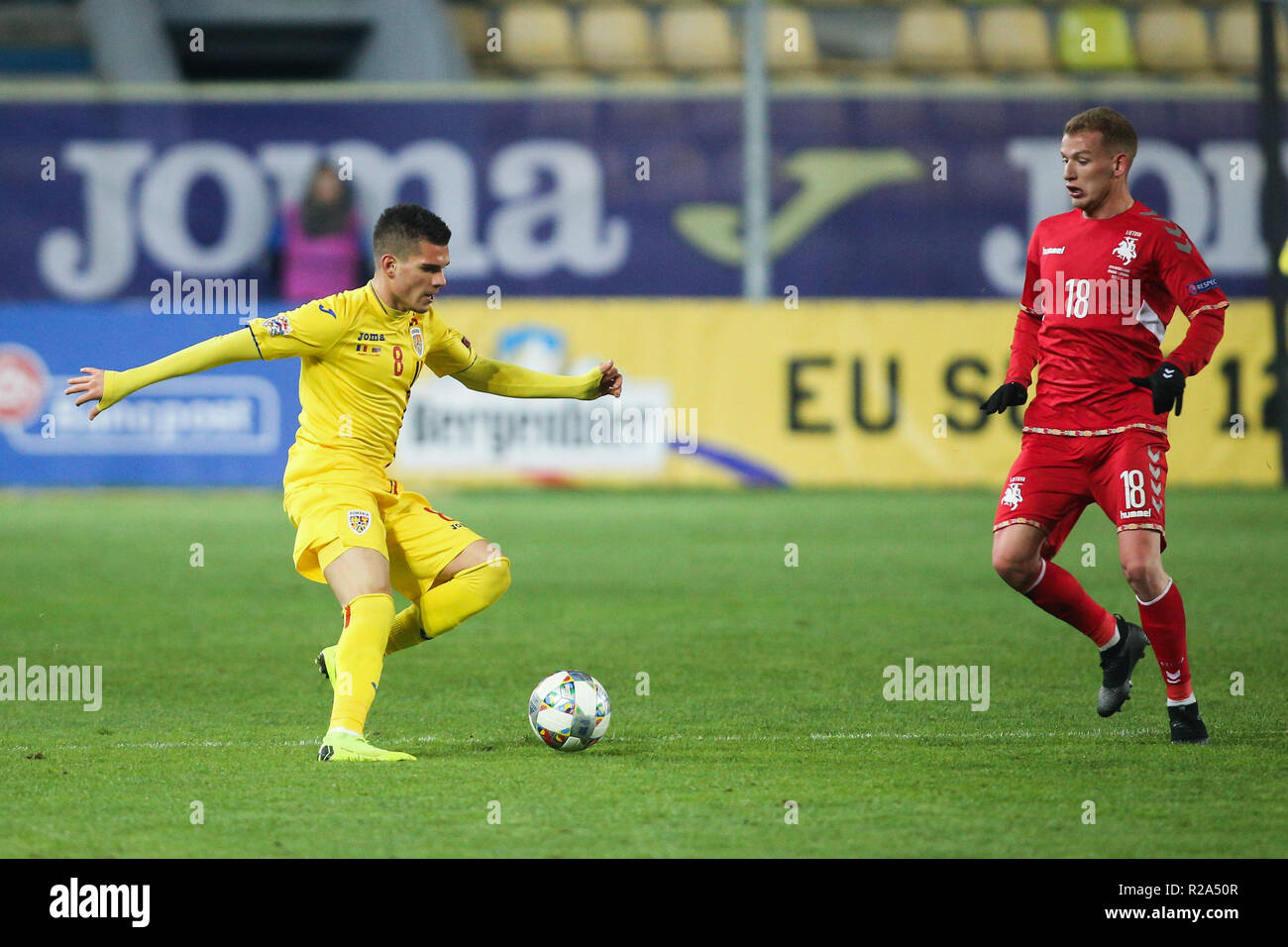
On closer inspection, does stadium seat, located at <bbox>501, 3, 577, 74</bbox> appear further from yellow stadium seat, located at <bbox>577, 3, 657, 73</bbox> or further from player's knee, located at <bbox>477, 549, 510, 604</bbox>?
player's knee, located at <bbox>477, 549, 510, 604</bbox>

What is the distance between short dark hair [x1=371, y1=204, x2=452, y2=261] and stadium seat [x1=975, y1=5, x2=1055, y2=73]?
18.8m

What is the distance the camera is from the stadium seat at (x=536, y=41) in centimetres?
2411

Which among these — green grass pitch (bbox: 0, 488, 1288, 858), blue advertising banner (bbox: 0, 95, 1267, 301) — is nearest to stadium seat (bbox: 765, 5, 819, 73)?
A: blue advertising banner (bbox: 0, 95, 1267, 301)

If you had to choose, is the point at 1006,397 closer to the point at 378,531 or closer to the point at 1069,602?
the point at 1069,602

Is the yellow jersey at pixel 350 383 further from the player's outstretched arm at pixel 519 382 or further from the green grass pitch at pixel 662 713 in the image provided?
the green grass pitch at pixel 662 713

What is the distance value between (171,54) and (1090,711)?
60.7ft

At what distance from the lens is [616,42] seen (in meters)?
24.2

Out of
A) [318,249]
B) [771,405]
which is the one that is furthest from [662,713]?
[318,249]

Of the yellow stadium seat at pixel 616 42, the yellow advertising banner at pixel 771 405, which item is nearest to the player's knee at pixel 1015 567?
the yellow advertising banner at pixel 771 405

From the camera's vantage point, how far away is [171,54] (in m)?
22.7

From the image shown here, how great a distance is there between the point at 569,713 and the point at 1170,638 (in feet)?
6.48

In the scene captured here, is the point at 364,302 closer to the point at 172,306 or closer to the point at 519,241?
the point at 172,306

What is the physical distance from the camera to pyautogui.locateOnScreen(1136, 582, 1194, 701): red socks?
6.12 metres
